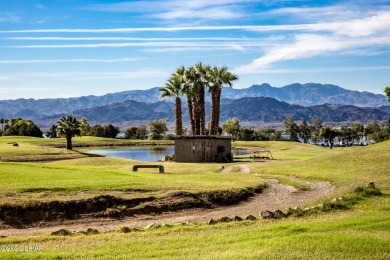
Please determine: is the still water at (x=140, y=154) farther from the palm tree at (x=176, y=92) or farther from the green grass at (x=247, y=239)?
the green grass at (x=247, y=239)

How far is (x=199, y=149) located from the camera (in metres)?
64.4

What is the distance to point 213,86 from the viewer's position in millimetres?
78750

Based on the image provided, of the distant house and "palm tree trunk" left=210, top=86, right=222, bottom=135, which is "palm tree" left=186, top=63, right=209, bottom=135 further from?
the distant house

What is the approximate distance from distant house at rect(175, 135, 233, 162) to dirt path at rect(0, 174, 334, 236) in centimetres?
3042

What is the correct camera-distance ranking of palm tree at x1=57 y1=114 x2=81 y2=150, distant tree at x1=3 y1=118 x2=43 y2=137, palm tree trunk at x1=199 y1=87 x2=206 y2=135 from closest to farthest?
palm tree trunk at x1=199 y1=87 x2=206 y2=135 < palm tree at x1=57 y1=114 x2=81 y2=150 < distant tree at x1=3 y1=118 x2=43 y2=137

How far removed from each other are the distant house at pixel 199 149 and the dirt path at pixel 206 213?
30.4 metres

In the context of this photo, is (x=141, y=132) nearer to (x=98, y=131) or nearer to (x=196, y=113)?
(x=98, y=131)

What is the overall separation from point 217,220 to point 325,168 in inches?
1009

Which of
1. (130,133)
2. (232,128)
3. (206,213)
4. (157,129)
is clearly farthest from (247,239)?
(130,133)

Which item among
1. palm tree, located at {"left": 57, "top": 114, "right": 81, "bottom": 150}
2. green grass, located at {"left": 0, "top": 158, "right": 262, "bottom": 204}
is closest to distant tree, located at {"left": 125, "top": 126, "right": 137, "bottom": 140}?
palm tree, located at {"left": 57, "top": 114, "right": 81, "bottom": 150}

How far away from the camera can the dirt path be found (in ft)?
71.7

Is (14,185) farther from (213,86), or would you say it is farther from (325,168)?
(213,86)

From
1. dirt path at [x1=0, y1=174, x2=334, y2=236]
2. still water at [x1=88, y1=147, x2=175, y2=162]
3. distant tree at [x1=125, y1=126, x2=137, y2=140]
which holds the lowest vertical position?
dirt path at [x1=0, y1=174, x2=334, y2=236]

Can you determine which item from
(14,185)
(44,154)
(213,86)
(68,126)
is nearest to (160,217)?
(14,185)
